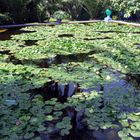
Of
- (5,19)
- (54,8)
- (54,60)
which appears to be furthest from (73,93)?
(54,8)

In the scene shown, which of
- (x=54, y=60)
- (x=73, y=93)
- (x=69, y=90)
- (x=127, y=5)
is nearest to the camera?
A: (x=73, y=93)

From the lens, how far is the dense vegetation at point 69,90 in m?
3.50

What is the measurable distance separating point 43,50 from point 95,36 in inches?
115

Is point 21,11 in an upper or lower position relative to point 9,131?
upper

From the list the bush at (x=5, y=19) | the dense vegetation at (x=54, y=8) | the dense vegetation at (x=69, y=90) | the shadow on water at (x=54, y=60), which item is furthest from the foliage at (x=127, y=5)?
the shadow on water at (x=54, y=60)

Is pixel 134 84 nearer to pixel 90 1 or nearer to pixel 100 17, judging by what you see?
pixel 90 1

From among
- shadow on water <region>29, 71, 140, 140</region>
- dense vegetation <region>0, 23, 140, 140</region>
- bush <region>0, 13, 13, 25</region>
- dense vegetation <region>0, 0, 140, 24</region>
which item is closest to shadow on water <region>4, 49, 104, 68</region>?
dense vegetation <region>0, 23, 140, 140</region>

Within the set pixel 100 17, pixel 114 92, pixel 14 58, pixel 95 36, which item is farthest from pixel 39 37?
pixel 100 17

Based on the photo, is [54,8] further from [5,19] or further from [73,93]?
[73,93]

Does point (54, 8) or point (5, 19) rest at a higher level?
point (54, 8)

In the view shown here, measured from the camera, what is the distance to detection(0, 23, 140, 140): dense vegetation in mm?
3502

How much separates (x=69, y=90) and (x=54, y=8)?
41.8ft

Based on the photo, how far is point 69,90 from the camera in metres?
4.80

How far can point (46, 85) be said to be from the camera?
495 cm
